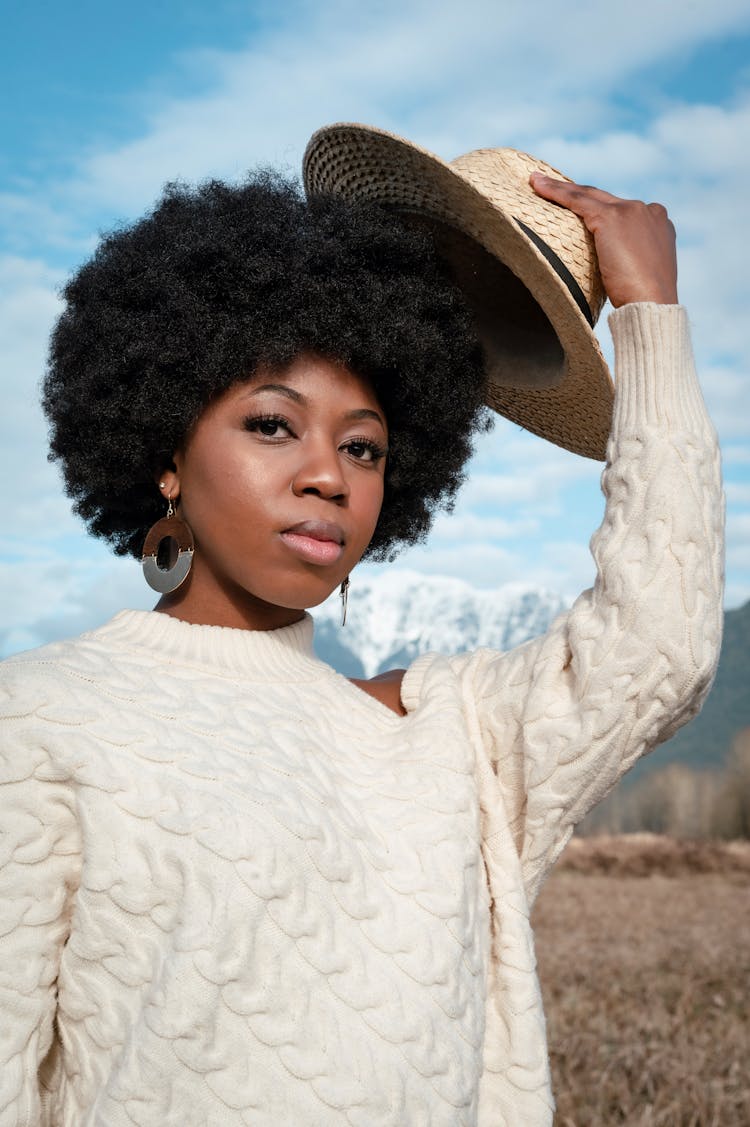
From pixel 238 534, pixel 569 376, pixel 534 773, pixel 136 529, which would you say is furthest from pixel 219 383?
pixel 534 773

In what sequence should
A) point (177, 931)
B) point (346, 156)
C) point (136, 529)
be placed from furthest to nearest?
point (136, 529)
point (346, 156)
point (177, 931)

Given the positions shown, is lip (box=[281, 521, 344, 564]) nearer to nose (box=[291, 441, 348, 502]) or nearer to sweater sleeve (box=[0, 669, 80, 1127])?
nose (box=[291, 441, 348, 502])

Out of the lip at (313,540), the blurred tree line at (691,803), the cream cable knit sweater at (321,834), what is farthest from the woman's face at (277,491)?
the blurred tree line at (691,803)

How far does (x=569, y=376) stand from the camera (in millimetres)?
2436

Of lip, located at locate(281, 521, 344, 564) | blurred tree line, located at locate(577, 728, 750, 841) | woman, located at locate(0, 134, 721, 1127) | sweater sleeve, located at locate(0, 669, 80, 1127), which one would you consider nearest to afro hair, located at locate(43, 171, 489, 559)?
woman, located at locate(0, 134, 721, 1127)

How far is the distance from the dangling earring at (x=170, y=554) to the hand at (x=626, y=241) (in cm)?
96

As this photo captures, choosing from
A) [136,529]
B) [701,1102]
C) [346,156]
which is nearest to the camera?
[346,156]

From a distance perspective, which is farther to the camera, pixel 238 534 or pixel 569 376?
pixel 569 376

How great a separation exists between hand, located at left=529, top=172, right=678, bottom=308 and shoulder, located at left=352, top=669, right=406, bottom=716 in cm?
91

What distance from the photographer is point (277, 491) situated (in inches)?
81.6

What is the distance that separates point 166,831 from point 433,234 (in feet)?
4.52

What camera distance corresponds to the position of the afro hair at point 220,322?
224 centimetres

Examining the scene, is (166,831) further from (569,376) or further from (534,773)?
(569,376)

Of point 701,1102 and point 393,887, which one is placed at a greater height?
point 393,887
